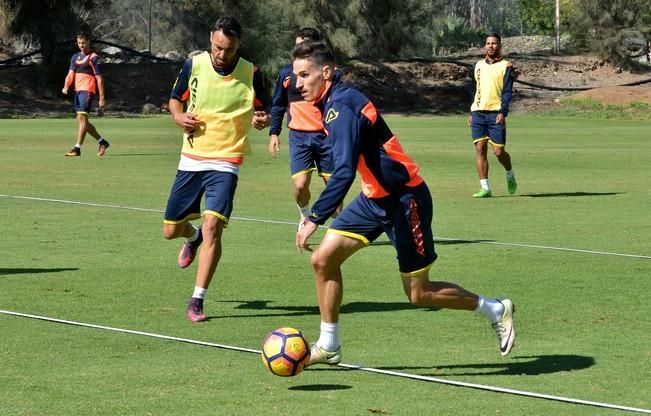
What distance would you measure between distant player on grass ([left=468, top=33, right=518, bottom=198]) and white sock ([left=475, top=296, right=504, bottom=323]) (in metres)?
12.1

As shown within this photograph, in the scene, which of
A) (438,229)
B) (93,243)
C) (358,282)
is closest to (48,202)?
(93,243)

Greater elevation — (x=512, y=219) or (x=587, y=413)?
(x=587, y=413)

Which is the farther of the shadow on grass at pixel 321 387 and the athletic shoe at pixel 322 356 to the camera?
the athletic shoe at pixel 322 356

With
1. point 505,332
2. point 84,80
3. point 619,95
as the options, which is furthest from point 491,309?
point 619,95

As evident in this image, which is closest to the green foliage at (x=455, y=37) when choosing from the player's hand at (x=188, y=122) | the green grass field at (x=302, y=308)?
the green grass field at (x=302, y=308)

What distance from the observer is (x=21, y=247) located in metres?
14.3

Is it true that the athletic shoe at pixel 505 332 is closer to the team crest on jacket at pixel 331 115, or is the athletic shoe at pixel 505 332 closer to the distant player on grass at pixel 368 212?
the distant player on grass at pixel 368 212

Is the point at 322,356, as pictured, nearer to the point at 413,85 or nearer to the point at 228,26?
the point at 228,26

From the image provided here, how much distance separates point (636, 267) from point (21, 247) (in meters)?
6.43

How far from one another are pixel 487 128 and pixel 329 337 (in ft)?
43.3

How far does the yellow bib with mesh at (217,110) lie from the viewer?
35.0 feet

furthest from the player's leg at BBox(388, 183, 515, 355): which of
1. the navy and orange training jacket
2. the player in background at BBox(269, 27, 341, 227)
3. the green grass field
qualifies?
the player in background at BBox(269, 27, 341, 227)

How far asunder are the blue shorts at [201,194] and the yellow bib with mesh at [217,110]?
0.17 metres

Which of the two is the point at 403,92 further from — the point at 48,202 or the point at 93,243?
the point at 93,243
